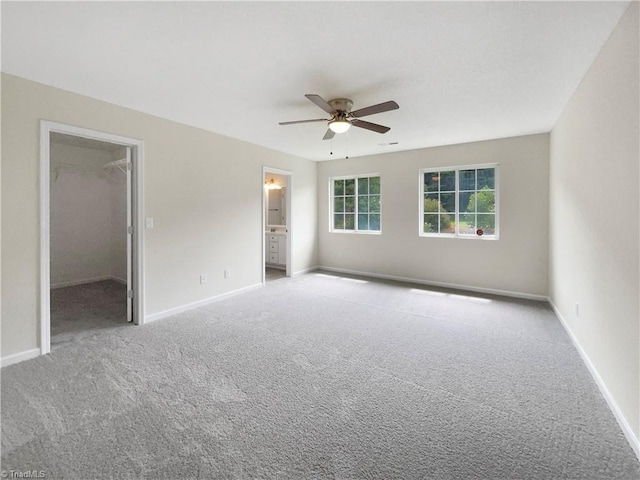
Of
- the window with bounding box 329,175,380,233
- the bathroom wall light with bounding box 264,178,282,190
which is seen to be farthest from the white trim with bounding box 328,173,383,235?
the bathroom wall light with bounding box 264,178,282,190

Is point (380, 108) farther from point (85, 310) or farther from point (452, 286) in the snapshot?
point (85, 310)

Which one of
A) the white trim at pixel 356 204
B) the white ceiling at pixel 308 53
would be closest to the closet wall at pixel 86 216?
the white ceiling at pixel 308 53

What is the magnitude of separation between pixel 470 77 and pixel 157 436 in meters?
3.53

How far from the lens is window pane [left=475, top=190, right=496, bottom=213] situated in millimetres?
4754

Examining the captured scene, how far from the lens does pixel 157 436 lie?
5.58 feet

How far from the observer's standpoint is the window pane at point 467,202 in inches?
194

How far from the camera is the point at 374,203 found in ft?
19.7

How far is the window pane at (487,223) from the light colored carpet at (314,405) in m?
1.74

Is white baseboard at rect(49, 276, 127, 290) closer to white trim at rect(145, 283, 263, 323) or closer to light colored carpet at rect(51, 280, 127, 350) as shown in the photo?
light colored carpet at rect(51, 280, 127, 350)

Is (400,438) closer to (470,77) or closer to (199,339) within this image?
(199,339)

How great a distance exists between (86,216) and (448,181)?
668 cm

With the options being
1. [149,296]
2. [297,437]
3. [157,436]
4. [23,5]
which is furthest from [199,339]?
[23,5]

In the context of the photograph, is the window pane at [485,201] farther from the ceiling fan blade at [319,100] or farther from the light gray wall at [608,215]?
the ceiling fan blade at [319,100]

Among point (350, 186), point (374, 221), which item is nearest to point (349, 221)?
point (374, 221)
